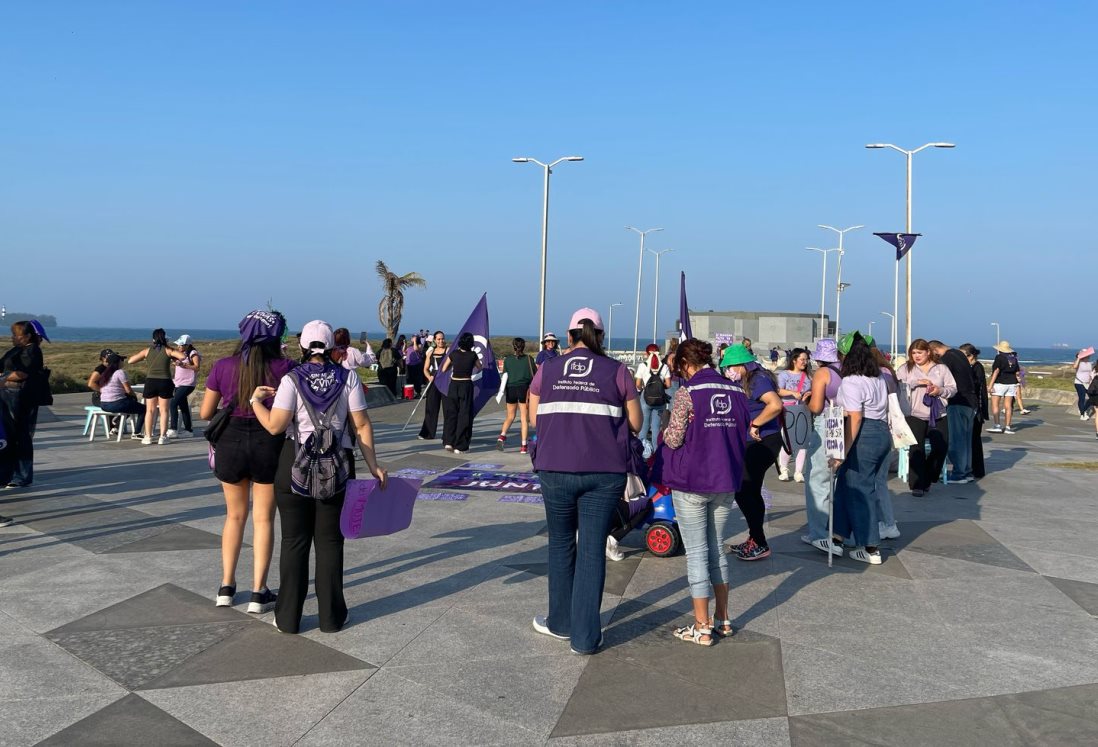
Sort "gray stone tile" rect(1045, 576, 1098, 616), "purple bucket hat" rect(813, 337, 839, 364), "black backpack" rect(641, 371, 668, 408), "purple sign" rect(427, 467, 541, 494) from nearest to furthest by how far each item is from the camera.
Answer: "gray stone tile" rect(1045, 576, 1098, 616) < "purple bucket hat" rect(813, 337, 839, 364) < "purple sign" rect(427, 467, 541, 494) < "black backpack" rect(641, 371, 668, 408)

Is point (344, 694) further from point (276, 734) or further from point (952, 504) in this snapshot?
point (952, 504)

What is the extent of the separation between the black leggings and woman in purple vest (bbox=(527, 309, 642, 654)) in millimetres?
2289

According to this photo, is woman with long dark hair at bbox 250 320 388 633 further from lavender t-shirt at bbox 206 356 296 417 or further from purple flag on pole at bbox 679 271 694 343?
purple flag on pole at bbox 679 271 694 343

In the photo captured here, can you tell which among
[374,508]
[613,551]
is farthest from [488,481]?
[374,508]

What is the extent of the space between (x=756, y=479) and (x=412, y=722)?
3784 millimetres

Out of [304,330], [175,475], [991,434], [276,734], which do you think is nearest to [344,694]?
[276,734]

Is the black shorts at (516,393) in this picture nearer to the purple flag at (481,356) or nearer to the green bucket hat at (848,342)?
the purple flag at (481,356)

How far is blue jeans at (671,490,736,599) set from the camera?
527 cm

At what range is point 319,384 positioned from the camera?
204 inches

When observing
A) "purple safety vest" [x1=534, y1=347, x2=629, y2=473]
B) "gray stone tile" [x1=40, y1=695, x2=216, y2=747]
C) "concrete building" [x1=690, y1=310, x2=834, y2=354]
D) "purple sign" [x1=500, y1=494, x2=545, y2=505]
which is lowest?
"gray stone tile" [x1=40, y1=695, x2=216, y2=747]

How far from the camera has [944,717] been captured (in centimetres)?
437

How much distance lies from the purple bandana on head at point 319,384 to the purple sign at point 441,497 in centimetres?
473

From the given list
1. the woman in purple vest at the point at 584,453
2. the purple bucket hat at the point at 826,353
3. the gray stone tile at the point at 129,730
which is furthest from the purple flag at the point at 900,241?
the gray stone tile at the point at 129,730

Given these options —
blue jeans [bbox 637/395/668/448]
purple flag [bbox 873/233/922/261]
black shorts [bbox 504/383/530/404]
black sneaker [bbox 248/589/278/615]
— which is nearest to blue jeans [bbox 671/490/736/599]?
black sneaker [bbox 248/589/278/615]
